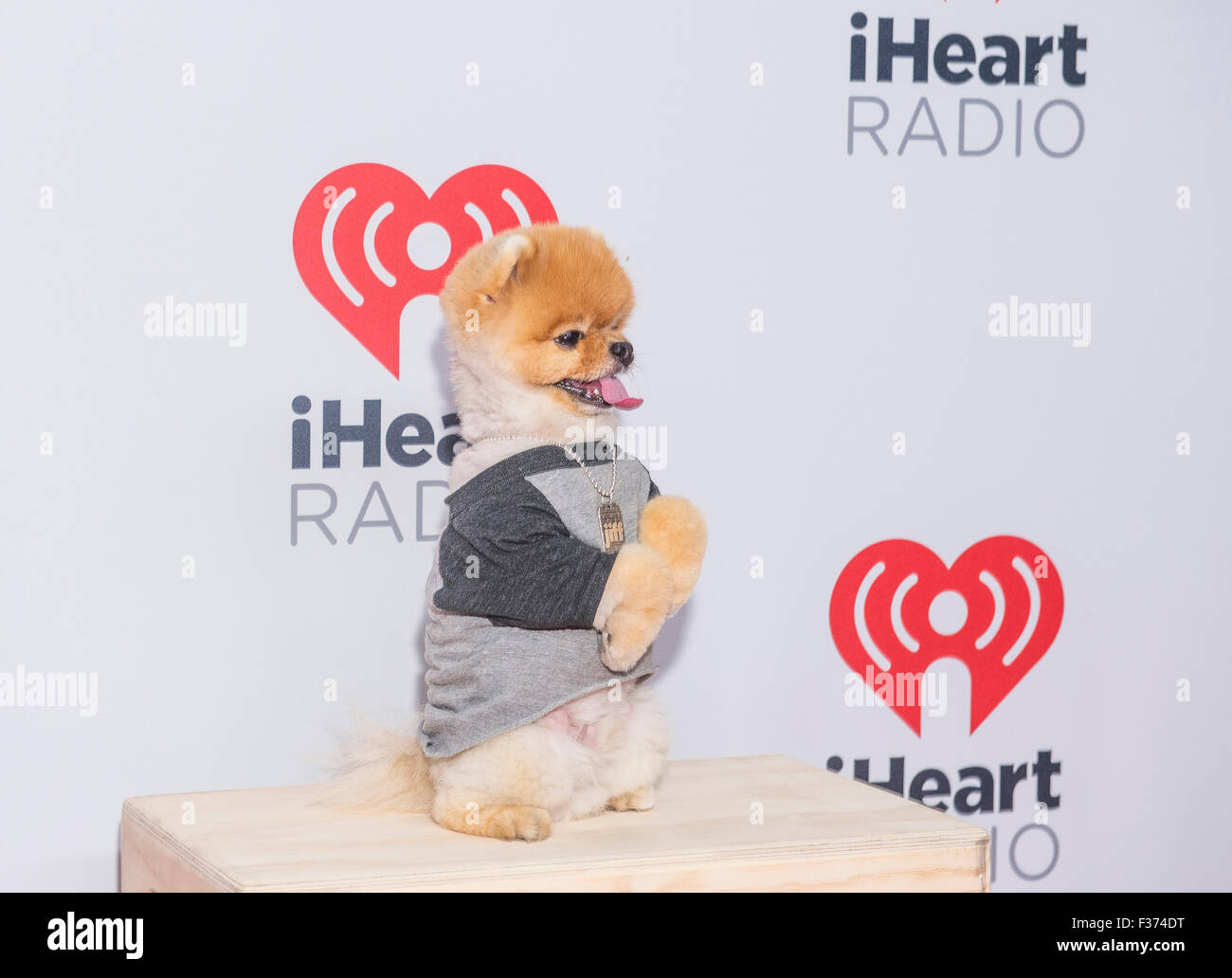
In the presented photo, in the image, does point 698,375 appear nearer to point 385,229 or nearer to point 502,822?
point 385,229

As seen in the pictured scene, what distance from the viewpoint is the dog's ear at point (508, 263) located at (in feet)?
5.23

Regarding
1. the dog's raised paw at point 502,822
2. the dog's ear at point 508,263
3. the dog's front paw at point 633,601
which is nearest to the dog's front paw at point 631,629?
the dog's front paw at point 633,601

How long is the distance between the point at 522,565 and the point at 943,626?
2.80ft

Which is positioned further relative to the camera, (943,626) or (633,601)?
(943,626)

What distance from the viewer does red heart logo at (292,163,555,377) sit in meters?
1.89

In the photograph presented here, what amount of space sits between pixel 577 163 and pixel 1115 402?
36.8 inches

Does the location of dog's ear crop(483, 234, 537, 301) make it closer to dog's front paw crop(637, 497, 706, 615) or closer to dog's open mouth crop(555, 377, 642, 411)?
dog's open mouth crop(555, 377, 642, 411)

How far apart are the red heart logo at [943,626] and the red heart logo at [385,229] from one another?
0.74 m

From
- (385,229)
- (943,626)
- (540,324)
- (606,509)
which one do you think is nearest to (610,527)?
(606,509)

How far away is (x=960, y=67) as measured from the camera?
2.11 metres

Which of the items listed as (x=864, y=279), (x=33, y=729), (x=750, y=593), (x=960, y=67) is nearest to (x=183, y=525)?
(x=33, y=729)

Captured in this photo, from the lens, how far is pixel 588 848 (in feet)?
5.07

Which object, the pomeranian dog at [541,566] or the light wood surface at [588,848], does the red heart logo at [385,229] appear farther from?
the light wood surface at [588,848]

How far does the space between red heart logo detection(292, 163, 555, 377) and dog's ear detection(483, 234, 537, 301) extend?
1.06 feet
